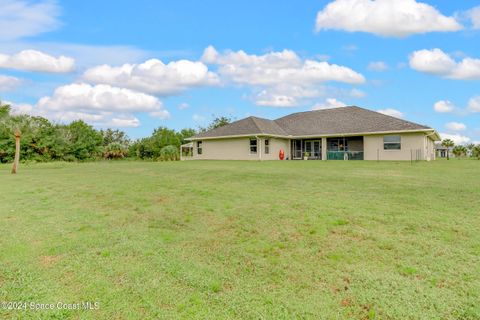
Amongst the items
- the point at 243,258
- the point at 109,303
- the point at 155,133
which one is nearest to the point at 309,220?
the point at 243,258

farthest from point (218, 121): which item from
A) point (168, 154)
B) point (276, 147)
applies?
point (276, 147)

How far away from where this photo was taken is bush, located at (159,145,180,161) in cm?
3142

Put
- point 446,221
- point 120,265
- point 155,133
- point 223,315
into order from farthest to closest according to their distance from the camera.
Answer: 1. point 155,133
2. point 446,221
3. point 120,265
4. point 223,315

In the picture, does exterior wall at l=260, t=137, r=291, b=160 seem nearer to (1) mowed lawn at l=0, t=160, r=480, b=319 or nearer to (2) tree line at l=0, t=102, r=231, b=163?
(2) tree line at l=0, t=102, r=231, b=163

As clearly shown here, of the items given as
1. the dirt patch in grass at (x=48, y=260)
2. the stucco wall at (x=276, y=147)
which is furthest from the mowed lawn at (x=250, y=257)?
the stucco wall at (x=276, y=147)

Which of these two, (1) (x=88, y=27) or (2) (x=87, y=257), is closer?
(2) (x=87, y=257)

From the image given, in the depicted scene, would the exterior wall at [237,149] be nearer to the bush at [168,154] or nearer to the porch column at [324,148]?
the bush at [168,154]

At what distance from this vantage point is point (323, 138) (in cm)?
2786

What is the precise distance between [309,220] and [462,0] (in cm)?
1347

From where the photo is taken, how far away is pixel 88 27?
15773 millimetres

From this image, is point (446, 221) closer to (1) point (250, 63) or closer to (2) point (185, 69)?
(2) point (185, 69)

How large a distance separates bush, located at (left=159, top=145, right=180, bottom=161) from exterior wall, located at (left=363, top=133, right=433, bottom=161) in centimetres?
1753

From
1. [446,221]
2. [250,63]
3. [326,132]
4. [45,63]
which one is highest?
[250,63]

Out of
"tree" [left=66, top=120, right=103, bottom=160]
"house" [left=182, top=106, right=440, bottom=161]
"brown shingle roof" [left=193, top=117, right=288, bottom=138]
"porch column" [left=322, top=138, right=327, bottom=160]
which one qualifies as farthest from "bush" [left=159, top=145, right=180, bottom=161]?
"porch column" [left=322, top=138, right=327, bottom=160]
